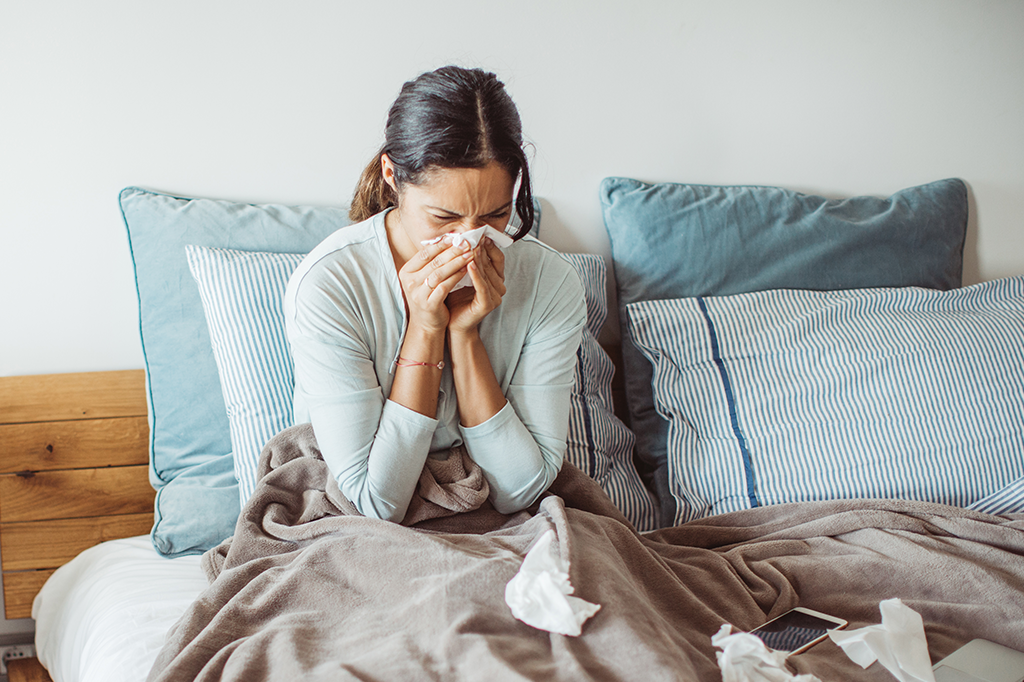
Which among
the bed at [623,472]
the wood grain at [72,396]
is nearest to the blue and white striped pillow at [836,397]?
the bed at [623,472]

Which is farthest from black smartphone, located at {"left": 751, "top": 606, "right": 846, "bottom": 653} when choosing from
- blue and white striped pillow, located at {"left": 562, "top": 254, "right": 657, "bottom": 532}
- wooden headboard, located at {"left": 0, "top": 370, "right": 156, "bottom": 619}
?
wooden headboard, located at {"left": 0, "top": 370, "right": 156, "bottom": 619}

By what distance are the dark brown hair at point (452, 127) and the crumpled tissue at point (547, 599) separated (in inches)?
20.3

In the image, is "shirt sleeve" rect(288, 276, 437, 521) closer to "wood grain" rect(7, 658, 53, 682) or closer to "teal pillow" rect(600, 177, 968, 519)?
"teal pillow" rect(600, 177, 968, 519)

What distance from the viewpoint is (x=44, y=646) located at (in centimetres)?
130

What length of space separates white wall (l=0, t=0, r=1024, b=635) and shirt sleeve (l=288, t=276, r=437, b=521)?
20.6 inches

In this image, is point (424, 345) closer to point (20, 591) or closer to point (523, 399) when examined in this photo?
point (523, 399)

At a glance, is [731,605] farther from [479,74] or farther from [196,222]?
[196,222]

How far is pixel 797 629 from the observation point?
0.93 m

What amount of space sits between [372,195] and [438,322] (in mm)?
287

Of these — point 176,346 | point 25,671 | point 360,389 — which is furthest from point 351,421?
point 25,671

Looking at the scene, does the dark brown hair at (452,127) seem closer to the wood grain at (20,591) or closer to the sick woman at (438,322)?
the sick woman at (438,322)

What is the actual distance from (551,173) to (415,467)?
815 millimetres

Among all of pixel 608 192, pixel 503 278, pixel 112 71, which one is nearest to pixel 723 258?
pixel 608 192

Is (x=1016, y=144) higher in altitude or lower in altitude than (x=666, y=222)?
higher
